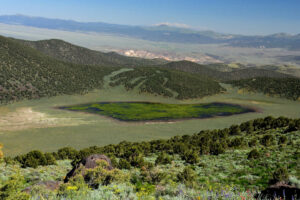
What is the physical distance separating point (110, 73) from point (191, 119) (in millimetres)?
101089

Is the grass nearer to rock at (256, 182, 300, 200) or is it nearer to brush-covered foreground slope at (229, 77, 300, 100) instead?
brush-covered foreground slope at (229, 77, 300, 100)

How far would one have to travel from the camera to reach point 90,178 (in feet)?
45.9

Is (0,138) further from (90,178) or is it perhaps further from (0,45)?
(0,45)

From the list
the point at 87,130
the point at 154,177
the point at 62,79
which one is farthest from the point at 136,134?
the point at 62,79

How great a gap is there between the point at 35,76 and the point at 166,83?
76769 millimetres

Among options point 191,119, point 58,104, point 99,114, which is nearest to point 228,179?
point 191,119

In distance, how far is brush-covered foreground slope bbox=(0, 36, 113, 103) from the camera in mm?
110125

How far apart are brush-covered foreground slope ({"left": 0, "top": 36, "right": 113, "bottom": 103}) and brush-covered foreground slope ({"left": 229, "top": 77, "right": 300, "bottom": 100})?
306 ft

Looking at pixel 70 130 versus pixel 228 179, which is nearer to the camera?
pixel 228 179

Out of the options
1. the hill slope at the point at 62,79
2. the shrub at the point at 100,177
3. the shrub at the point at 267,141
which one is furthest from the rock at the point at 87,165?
the hill slope at the point at 62,79

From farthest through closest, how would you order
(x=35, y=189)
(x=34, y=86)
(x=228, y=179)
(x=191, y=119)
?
(x=34, y=86), (x=191, y=119), (x=228, y=179), (x=35, y=189)

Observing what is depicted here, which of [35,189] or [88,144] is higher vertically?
[35,189]

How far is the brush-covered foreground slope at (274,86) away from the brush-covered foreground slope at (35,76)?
93.3 meters

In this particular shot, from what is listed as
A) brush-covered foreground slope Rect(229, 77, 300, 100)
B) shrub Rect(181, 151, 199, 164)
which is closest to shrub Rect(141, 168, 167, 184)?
shrub Rect(181, 151, 199, 164)
